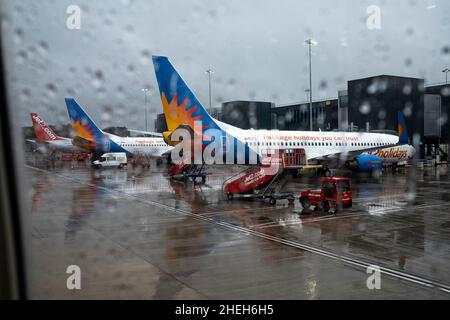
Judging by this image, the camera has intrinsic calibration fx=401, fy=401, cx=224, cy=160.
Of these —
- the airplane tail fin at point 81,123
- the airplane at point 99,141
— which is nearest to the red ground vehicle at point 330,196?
the airplane at point 99,141

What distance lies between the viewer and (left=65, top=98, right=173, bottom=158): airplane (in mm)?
35750

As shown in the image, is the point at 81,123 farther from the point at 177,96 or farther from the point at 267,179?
the point at 267,179

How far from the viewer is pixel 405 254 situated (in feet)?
27.1

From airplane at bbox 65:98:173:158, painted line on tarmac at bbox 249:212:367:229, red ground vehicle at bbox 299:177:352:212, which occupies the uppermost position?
airplane at bbox 65:98:173:158

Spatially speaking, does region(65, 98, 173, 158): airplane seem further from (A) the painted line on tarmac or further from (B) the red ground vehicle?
(A) the painted line on tarmac

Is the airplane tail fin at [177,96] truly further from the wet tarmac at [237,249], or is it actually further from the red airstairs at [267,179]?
the wet tarmac at [237,249]

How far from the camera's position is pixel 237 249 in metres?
8.72

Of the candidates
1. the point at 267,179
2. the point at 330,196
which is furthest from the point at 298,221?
the point at 267,179

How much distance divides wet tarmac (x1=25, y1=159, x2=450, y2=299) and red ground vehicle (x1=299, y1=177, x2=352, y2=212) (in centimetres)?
48

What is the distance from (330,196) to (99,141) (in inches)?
1176

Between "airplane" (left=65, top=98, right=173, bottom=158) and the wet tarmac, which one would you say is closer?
the wet tarmac

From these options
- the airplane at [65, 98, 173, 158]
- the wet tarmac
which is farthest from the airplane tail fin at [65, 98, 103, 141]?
the wet tarmac
